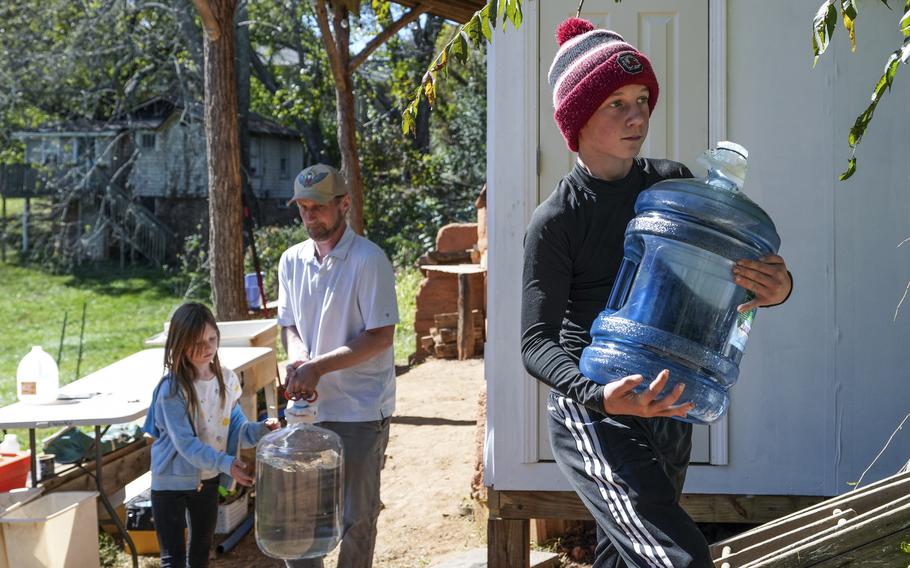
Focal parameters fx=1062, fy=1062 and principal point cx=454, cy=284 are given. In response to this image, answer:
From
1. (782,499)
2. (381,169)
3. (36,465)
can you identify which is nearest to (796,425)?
(782,499)

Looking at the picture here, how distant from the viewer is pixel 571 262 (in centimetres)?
285

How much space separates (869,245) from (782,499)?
129 centimetres

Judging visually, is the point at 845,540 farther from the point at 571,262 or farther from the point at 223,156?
the point at 223,156

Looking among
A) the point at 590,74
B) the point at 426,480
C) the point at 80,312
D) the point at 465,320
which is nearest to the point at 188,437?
the point at 590,74

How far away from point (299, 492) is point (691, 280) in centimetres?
291

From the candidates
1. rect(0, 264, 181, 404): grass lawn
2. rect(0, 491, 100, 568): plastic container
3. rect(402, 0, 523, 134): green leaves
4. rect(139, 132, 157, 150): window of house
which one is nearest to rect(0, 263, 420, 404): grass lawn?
rect(0, 264, 181, 404): grass lawn

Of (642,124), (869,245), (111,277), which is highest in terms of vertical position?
(642,124)

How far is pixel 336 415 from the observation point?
15.4ft

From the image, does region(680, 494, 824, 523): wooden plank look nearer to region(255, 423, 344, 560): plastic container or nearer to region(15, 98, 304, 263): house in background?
region(255, 423, 344, 560): plastic container

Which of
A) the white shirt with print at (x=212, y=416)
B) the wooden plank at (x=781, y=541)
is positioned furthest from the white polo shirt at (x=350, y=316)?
the wooden plank at (x=781, y=541)

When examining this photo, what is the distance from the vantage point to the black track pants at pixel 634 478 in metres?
2.61

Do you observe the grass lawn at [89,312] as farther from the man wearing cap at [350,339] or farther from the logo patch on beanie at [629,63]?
the logo patch on beanie at [629,63]

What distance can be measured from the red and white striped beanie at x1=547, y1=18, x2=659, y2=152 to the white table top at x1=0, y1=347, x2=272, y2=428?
3449mm

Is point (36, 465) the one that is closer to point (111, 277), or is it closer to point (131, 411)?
point (131, 411)
